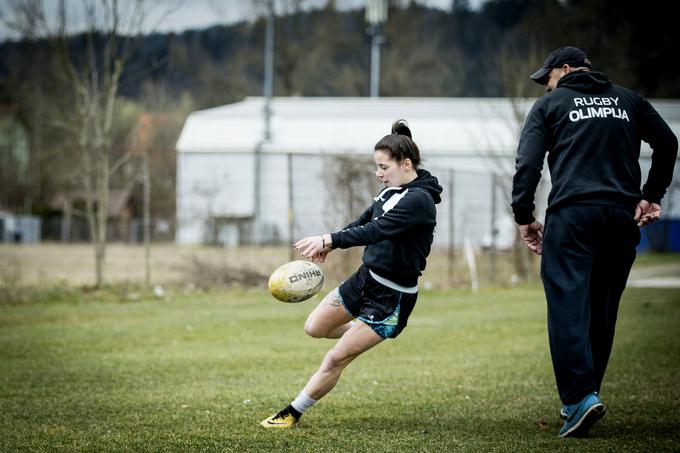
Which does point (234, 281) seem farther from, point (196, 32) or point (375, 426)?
point (196, 32)

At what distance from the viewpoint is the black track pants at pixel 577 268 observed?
5.33m

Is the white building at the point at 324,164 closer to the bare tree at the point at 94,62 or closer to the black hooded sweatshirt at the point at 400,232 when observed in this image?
the bare tree at the point at 94,62

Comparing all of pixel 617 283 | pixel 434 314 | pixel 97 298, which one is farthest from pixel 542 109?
pixel 97 298

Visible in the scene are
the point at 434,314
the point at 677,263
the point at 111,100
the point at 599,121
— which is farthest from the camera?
the point at 677,263

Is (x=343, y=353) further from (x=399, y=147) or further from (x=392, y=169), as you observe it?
(x=399, y=147)

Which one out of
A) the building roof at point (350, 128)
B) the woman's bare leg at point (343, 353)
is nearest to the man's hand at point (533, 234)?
the woman's bare leg at point (343, 353)

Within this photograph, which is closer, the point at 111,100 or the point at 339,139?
the point at 111,100

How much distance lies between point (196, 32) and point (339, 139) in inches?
1483

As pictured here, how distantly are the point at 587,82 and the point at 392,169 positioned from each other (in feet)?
4.56

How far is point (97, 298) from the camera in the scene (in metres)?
15.1

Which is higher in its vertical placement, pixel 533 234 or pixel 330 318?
pixel 533 234

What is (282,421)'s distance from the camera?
584 centimetres

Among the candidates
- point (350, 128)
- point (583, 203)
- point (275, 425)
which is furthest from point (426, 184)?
point (350, 128)

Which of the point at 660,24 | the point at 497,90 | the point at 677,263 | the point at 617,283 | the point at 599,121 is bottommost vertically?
the point at 677,263
